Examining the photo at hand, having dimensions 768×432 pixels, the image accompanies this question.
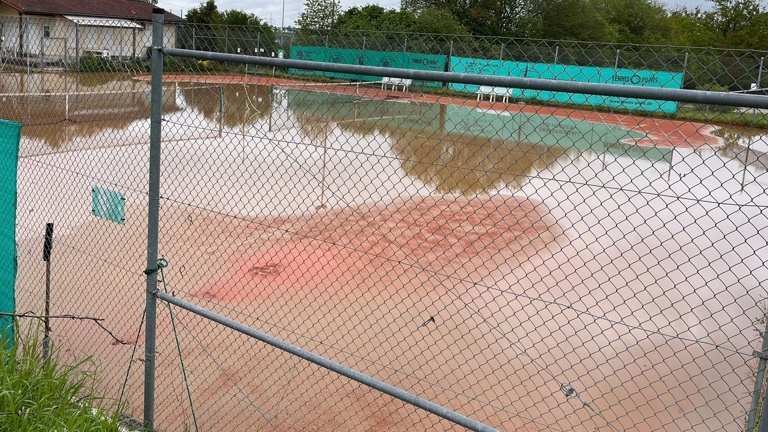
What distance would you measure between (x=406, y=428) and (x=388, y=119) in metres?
17.6

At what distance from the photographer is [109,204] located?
4754 mm

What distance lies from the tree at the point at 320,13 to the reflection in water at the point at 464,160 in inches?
1295

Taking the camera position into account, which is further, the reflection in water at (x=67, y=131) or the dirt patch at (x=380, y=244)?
the reflection in water at (x=67, y=131)

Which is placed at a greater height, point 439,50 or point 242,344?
point 439,50

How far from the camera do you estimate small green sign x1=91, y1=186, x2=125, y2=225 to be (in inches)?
186

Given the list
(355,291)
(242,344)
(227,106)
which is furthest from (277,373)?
(227,106)

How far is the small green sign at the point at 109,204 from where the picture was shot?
4.73 metres

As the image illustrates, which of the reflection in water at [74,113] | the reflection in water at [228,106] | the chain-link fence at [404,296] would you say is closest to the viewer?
the chain-link fence at [404,296]

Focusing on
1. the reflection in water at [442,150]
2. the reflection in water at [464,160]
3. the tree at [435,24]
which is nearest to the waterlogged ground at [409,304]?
the reflection in water at [464,160]

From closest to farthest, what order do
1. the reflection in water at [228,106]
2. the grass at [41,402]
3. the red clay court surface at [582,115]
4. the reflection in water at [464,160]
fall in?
1. the grass at [41,402]
2. the red clay court surface at [582,115]
3. the reflection in water at [464,160]
4. the reflection in water at [228,106]

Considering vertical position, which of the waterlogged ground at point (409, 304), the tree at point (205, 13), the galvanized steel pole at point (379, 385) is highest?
the tree at point (205, 13)

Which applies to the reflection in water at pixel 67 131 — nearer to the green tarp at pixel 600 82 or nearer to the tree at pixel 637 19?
the green tarp at pixel 600 82

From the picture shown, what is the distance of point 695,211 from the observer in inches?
515

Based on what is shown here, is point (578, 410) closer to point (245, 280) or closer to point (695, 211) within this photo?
point (245, 280)
